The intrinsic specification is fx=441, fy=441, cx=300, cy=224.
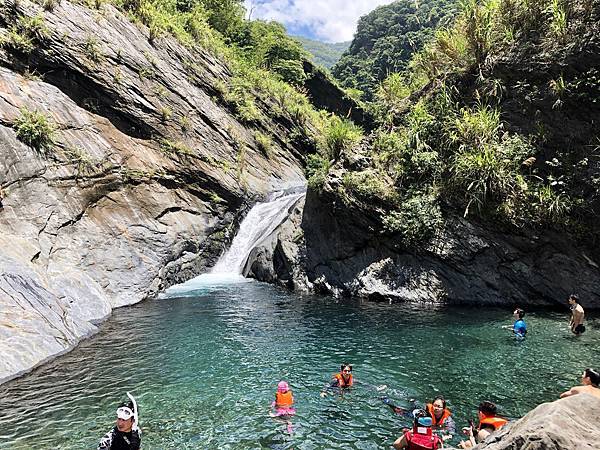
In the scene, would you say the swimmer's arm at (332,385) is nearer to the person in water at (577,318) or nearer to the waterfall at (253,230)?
the person in water at (577,318)

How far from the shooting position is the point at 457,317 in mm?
16297

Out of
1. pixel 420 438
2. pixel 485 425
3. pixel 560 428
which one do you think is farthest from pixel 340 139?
pixel 560 428

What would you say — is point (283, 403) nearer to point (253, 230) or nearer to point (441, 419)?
point (441, 419)

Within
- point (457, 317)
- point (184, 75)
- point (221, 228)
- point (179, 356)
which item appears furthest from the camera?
point (184, 75)

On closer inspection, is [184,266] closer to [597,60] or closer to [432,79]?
[432,79]

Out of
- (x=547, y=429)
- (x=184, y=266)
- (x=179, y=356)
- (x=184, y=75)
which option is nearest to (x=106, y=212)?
(x=184, y=266)

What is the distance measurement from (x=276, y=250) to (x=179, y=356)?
11.9 metres

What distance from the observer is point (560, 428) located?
12.2 ft

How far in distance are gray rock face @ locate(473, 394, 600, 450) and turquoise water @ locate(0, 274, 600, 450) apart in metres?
4.14

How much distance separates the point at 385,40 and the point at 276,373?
85997 millimetres

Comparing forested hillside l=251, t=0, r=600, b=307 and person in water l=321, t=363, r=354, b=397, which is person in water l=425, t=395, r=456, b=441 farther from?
forested hillside l=251, t=0, r=600, b=307

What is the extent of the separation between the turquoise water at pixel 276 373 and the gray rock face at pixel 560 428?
4.14 m

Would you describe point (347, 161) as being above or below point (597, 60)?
Result: below

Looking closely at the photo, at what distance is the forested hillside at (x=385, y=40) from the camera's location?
79.6m
